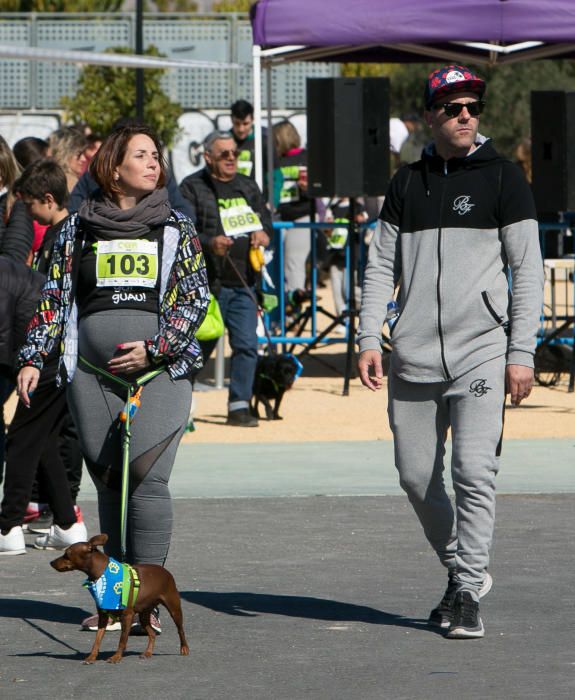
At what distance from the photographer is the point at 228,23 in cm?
3284

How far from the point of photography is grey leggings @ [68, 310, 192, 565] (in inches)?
236

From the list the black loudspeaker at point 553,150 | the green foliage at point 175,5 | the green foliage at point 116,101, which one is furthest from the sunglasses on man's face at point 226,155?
the green foliage at point 175,5

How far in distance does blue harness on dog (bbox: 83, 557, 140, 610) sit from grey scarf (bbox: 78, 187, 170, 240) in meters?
1.18

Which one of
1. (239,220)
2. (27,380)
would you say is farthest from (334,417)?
(27,380)

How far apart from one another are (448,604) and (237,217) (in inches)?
247

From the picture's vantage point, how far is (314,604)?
21.9 ft

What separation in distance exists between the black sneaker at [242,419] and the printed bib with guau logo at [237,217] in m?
1.24

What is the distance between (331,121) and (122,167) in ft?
26.9

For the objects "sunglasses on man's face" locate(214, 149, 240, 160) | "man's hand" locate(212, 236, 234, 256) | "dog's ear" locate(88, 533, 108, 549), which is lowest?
"dog's ear" locate(88, 533, 108, 549)

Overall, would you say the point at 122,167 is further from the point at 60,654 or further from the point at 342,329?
the point at 342,329

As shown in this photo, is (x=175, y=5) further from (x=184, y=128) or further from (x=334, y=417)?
(x=334, y=417)

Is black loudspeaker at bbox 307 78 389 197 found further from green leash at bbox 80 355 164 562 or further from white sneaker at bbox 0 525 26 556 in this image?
green leash at bbox 80 355 164 562

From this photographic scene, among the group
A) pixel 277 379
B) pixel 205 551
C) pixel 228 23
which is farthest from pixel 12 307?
pixel 228 23

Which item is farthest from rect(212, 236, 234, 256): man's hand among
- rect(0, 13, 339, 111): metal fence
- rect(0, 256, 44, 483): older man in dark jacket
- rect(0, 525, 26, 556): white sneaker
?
rect(0, 13, 339, 111): metal fence
